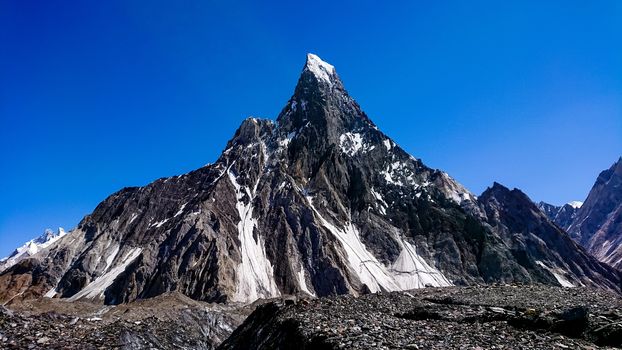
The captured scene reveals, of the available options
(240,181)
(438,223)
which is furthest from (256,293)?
(438,223)

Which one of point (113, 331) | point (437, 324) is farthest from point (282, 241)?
point (437, 324)

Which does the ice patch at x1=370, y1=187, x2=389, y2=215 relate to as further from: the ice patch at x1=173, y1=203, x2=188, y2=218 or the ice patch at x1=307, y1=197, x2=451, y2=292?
the ice patch at x1=173, y1=203, x2=188, y2=218

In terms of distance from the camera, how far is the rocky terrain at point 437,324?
51.1 feet

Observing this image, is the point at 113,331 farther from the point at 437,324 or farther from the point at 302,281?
the point at 302,281

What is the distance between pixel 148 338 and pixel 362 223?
144260 millimetres

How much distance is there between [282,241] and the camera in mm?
150875

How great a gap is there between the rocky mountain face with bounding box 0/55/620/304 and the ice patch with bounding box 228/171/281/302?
0.41m

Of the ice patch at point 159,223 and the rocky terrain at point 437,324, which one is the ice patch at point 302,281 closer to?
the ice patch at point 159,223

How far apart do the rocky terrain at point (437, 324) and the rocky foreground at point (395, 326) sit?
36 mm

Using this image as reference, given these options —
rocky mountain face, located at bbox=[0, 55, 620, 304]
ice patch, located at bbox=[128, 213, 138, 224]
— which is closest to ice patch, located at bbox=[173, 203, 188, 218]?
rocky mountain face, located at bbox=[0, 55, 620, 304]

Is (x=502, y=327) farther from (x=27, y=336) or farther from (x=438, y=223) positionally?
(x=438, y=223)

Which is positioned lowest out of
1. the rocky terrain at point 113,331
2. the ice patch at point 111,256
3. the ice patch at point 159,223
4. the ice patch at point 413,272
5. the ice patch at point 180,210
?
the rocky terrain at point 113,331

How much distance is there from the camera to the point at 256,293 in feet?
419

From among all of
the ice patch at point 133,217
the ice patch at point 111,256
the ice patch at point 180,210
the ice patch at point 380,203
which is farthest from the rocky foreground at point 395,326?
the ice patch at point 380,203
